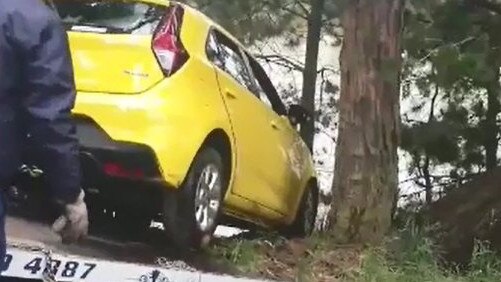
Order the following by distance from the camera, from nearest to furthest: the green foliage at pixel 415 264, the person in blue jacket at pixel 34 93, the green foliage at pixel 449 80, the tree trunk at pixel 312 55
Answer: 1. the person in blue jacket at pixel 34 93
2. the green foliage at pixel 415 264
3. the tree trunk at pixel 312 55
4. the green foliage at pixel 449 80

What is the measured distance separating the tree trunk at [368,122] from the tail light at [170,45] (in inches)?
50.0

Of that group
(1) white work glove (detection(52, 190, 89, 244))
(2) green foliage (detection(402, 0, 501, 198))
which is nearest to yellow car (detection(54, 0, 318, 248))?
(1) white work glove (detection(52, 190, 89, 244))

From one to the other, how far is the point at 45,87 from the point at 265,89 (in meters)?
2.73

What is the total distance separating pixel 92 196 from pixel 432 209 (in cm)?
242

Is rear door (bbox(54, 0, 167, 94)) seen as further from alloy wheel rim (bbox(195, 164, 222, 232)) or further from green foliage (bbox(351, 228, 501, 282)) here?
green foliage (bbox(351, 228, 501, 282))

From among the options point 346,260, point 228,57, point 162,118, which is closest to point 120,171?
point 162,118

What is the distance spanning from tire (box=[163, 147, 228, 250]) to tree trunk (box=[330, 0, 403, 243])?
1096 mm

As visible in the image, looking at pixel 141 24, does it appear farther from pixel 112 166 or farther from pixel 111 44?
pixel 112 166

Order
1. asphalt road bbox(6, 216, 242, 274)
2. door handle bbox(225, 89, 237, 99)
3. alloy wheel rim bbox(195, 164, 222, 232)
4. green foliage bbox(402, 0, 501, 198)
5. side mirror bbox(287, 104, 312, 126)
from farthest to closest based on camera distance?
green foliage bbox(402, 0, 501, 198) < side mirror bbox(287, 104, 312, 126) < door handle bbox(225, 89, 237, 99) < alloy wheel rim bbox(195, 164, 222, 232) < asphalt road bbox(6, 216, 242, 274)

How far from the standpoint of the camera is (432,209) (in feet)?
20.9

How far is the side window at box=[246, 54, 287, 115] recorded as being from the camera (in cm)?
550

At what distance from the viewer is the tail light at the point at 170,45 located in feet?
15.3

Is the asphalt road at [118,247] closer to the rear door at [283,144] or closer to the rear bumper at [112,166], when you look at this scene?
the rear bumper at [112,166]

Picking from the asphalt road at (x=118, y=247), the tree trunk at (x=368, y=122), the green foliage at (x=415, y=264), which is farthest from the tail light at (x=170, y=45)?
the green foliage at (x=415, y=264)
